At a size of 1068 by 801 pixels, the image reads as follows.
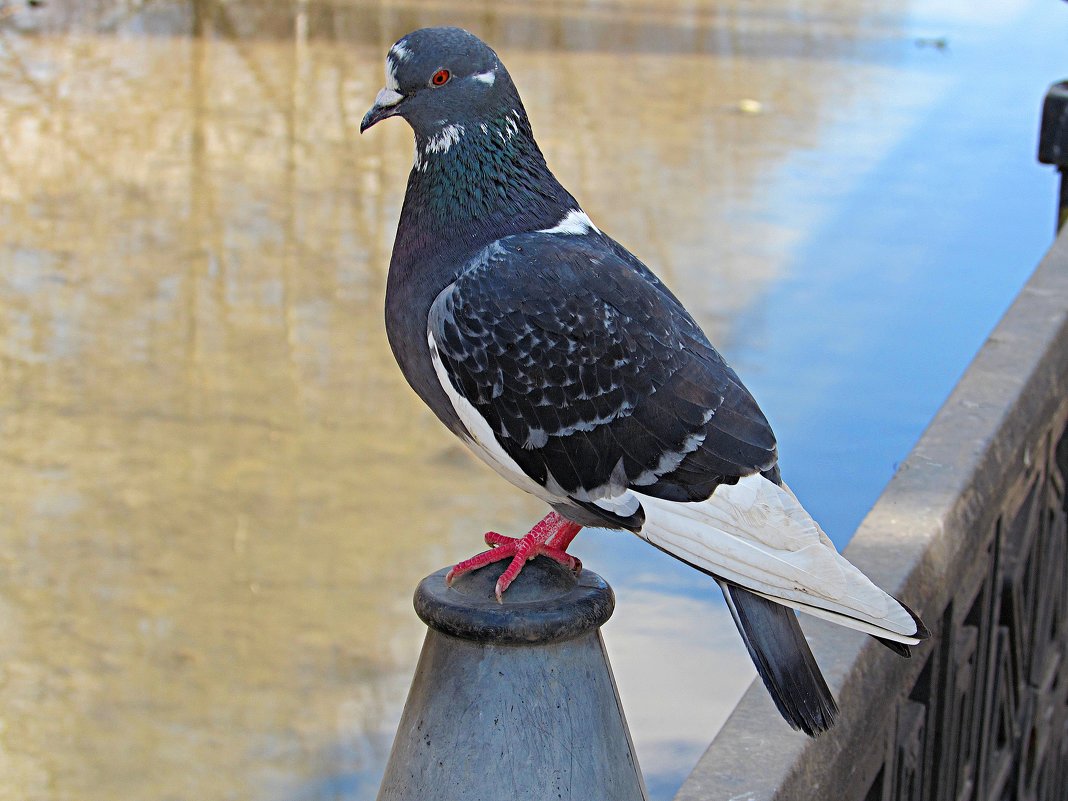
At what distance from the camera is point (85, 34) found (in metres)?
10.4

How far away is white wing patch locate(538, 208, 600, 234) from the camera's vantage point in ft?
6.38

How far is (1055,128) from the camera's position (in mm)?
4742

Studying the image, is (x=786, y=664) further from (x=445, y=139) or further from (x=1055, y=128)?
(x=1055, y=128)

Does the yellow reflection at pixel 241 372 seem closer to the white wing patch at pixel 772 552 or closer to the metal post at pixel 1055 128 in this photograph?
the metal post at pixel 1055 128

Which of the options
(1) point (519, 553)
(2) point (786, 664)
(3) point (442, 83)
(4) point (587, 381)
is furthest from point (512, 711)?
(3) point (442, 83)

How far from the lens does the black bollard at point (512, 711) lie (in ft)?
4.87

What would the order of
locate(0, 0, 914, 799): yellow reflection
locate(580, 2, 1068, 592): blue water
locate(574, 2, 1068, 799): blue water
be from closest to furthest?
1. locate(0, 0, 914, 799): yellow reflection
2. locate(574, 2, 1068, 799): blue water
3. locate(580, 2, 1068, 592): blue water

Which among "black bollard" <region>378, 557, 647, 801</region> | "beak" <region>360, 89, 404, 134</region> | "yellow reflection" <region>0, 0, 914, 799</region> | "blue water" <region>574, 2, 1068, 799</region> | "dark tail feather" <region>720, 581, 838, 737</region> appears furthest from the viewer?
"blue water" <region>574, 2, 1068, 799</region>

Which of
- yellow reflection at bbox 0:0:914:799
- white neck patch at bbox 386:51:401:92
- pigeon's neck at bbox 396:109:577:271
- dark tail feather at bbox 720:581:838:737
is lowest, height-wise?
yellow reflection at bbox 0:0:914:799

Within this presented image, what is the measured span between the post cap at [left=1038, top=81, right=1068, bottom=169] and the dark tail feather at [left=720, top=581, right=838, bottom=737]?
347 cm

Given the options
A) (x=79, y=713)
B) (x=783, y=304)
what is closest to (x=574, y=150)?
(x=783, y=304)

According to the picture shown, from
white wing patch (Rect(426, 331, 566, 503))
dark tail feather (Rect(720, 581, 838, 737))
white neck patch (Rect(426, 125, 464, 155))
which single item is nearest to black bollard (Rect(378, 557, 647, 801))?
dark tail feather (Rect(720, 581, 838, 737))

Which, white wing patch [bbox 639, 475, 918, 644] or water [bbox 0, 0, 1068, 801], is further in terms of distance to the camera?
water [bbox 0, 0, 1068, 801]

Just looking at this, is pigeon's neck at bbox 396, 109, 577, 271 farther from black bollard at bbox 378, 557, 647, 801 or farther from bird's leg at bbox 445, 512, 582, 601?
black bollard at bbox 378, 557, 647, 801
